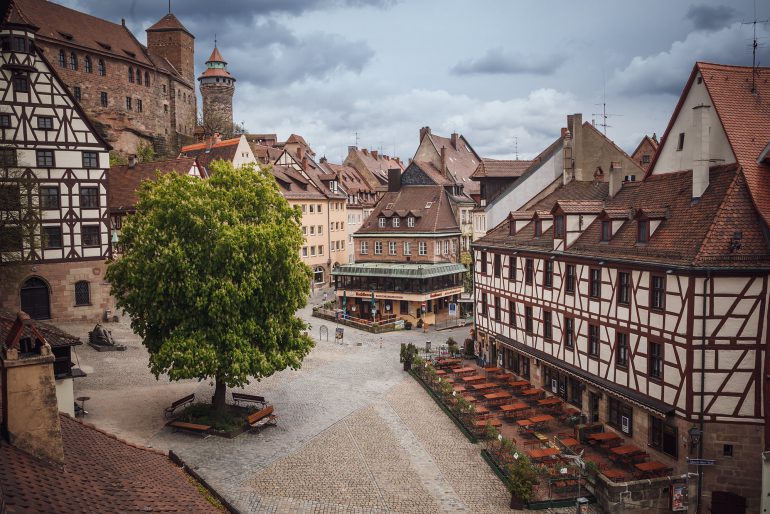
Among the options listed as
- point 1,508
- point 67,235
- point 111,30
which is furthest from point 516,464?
point 111,30

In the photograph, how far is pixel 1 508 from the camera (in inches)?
241

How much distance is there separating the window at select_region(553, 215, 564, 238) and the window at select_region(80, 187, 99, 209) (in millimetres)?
29712

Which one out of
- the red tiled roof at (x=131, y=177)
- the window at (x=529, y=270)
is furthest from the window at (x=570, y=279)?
the red tiled roof at (x=131, y=177)

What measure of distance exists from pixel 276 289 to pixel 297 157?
56.5 metres

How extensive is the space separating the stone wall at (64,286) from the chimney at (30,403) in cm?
3220

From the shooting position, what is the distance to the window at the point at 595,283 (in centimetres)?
2581

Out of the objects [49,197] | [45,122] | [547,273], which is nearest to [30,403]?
[547,273]

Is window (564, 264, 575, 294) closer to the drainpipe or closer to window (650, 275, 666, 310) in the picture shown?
window (650, 275, 666, 310)

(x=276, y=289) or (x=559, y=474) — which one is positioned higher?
(x=276, y=289)

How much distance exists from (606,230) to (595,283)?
2.17 metres

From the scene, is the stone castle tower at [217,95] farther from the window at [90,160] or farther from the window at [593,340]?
the window at [593,340]

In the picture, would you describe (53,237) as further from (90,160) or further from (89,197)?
(90,160)

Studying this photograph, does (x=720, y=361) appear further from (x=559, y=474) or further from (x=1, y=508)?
(x=1, y=508)

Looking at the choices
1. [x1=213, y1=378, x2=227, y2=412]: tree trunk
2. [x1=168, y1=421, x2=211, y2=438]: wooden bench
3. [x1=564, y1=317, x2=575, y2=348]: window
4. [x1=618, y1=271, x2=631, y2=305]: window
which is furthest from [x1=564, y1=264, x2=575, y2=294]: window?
[x1=168, y1=421, x2=211, y2=438]: wooden bench
